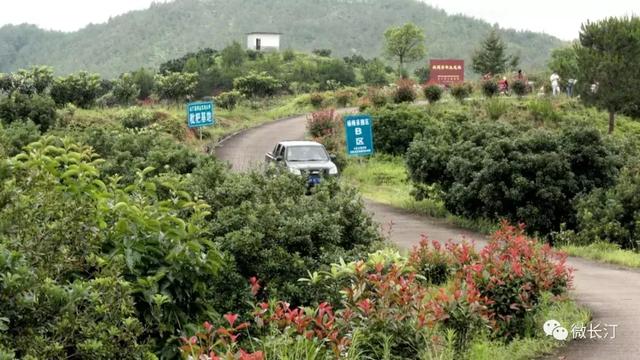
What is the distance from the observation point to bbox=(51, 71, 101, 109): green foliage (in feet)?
107

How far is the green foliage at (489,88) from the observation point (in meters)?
40.1

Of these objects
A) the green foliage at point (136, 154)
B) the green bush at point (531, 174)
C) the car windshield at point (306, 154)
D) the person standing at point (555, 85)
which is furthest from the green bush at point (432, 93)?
the green foliage at point (136, 154)

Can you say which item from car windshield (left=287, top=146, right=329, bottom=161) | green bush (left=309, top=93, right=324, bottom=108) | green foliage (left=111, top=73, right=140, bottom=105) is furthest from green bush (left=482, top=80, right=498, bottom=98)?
car windshield (left=287, top=146, right=329, bottom=161)

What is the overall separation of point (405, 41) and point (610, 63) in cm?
5035

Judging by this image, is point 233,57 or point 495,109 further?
point 233,57

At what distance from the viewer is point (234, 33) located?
159 meters

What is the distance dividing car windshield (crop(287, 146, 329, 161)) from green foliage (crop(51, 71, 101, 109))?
13735mm

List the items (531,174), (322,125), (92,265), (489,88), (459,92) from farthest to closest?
(489,88)
(459,92)
(322,125)
(531,174)
(92,265)

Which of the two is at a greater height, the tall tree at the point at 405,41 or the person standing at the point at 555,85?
the tall tree at the point at 405,41

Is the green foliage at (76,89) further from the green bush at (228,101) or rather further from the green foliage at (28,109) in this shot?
the green bush at (228,101)

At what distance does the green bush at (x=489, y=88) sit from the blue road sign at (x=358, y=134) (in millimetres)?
17994

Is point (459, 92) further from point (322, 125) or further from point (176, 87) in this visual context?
point (176, 87)

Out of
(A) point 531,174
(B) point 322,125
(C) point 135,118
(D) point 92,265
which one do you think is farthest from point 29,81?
(D) point 92,265

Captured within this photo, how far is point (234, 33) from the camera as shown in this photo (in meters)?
159
